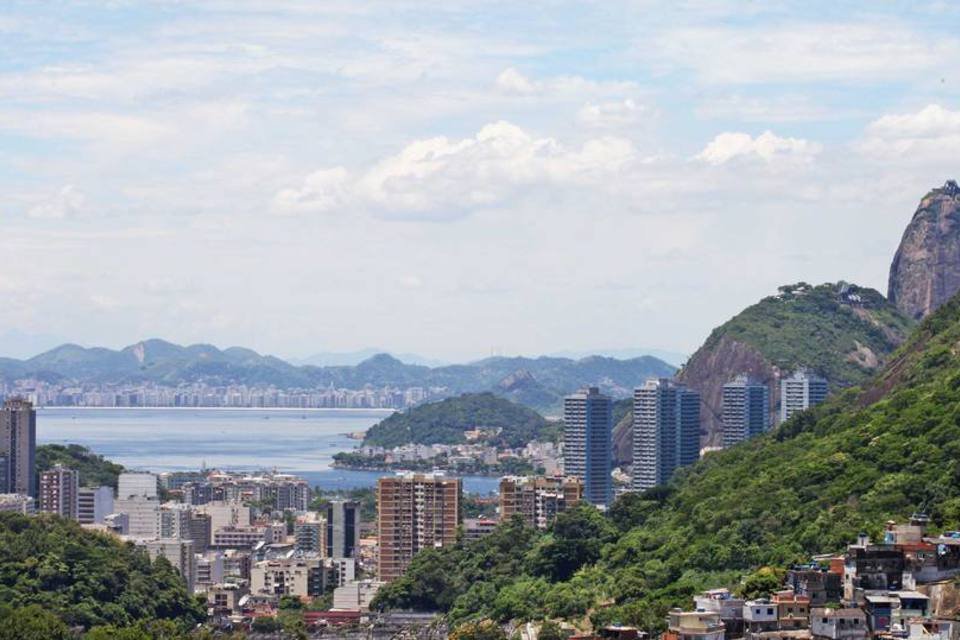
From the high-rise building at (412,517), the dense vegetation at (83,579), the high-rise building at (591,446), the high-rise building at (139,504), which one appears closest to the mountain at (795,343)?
the high-rise building at (591,446)

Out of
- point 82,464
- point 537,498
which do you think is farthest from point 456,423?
point 537,498

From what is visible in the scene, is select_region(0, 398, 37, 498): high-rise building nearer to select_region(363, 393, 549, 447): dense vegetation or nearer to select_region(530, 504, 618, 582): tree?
select_region(530, 504, 618, 582): tree

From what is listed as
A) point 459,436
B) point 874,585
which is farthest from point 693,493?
point 459,436

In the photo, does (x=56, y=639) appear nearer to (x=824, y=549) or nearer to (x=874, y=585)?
(x=824, y=549)

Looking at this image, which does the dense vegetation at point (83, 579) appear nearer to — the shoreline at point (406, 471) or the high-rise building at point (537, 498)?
the high-rise building at point (537, 498)

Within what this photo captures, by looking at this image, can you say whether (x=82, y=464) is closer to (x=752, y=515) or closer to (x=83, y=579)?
(x=83, y=579)
